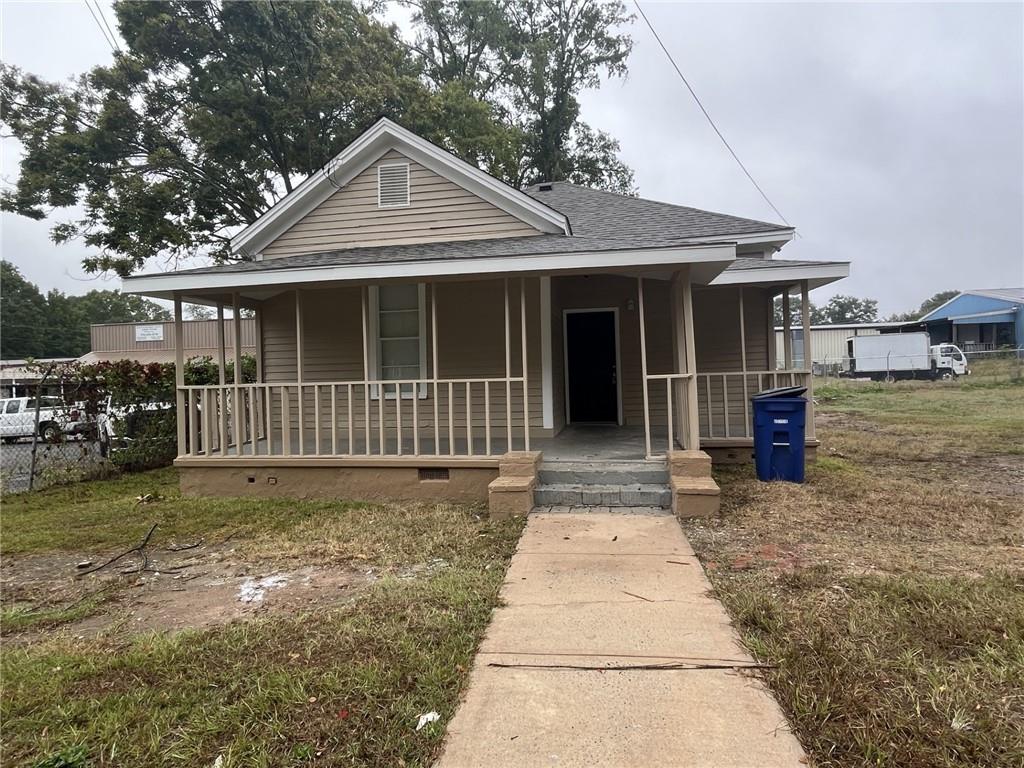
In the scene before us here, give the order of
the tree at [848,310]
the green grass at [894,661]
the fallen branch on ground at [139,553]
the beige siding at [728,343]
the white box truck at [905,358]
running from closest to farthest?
1. the green grass at [894,661]
2. the fallen branch on ground at [139,553]
3. the beige siding at [728,343]
4. the white box truck at [905,358]
5. the tree at [848,310]

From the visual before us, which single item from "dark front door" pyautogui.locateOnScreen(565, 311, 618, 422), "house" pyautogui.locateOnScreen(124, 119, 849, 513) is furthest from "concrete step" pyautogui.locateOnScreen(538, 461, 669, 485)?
"dark front door" pyautogui.locateOnScreen(565, 311, 618, 422)

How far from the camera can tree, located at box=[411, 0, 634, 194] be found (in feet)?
75.3

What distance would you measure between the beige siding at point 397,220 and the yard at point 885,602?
16.2 ft

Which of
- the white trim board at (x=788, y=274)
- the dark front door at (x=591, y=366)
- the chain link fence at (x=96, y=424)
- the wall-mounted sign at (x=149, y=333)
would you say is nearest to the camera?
the white trim board at (x=788, y=274)

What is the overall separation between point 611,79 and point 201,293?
2335 cm

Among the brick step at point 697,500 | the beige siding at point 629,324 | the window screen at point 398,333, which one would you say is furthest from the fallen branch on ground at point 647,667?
the beige siding at point 629,324

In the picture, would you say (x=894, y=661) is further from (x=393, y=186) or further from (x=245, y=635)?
(x=393, y=186)

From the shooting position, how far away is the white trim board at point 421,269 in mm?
5500

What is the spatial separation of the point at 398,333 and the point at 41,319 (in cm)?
5800

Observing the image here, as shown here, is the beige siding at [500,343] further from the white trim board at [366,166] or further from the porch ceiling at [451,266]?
the porch ceiling at [451,266]

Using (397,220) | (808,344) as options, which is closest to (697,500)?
(808,344)

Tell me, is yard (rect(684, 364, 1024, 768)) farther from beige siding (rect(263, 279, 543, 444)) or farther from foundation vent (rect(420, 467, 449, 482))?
beige siding (rect(263, 279, 543, 444))

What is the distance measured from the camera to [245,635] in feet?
9.98

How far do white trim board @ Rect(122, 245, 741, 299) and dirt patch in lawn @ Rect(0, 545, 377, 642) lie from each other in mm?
3150
